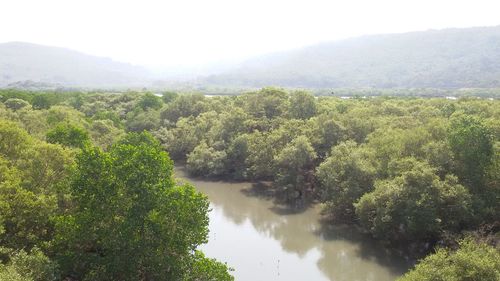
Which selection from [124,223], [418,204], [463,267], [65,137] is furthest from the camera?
[65,137]

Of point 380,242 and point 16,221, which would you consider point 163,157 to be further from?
point 380,242

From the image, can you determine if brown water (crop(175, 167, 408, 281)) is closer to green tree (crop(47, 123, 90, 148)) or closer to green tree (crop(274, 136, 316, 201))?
green tree (crop(274, 136, 316, 201))

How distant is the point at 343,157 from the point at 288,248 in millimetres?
8314

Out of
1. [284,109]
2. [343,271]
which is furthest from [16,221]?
[284,109]

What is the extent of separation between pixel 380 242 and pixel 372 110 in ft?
71.2

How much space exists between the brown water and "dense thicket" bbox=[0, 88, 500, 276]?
1749 mm

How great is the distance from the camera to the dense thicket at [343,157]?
25.7 metres

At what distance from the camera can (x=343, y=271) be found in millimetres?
26750

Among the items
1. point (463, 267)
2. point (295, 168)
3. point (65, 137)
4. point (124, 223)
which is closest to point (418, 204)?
point (463, 267)

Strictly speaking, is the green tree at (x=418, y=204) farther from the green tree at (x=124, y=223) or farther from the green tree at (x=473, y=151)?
the green tree at (x=124, y=223)

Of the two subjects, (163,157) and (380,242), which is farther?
(380,242)

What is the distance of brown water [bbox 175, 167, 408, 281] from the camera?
86.4ft

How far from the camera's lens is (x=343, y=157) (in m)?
33.6

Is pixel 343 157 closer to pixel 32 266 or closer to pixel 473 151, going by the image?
pixel 473 151
